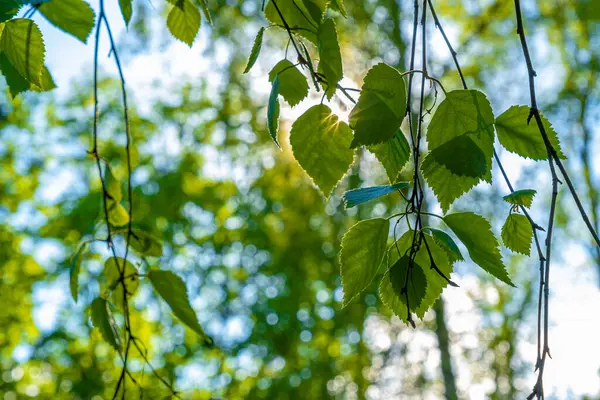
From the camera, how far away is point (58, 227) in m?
5.97

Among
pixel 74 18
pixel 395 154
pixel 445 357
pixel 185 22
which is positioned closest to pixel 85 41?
pixel 74 18

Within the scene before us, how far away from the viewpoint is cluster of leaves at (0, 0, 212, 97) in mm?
384

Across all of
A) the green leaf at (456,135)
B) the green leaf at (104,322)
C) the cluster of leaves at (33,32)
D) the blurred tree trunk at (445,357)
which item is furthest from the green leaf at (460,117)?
the blurred tree trunk at (445,357)

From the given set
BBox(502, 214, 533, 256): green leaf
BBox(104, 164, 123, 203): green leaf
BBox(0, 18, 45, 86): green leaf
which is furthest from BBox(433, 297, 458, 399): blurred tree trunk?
BBox(0, 18, 45, 86): green leaf

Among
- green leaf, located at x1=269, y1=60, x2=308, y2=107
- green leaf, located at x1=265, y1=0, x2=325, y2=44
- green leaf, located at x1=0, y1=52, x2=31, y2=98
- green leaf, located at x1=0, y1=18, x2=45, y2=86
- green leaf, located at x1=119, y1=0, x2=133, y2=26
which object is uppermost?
green leaf, located at x1=119, y1=0, x2=133, y2=26

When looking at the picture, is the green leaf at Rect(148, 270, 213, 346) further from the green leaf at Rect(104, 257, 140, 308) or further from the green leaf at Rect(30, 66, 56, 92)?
the green leaf at Rect(30, 66, 56, 92)

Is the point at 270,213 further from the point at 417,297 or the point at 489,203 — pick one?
the point at 417,297

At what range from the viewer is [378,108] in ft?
1.10

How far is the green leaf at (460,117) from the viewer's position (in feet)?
1.18

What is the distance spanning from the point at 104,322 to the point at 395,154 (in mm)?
297

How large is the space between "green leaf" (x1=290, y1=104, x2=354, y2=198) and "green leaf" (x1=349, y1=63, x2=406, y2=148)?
5cm

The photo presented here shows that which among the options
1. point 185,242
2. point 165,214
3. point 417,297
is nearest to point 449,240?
point 417,297

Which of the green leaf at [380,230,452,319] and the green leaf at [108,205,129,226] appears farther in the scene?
the green leaf at [108,205,129,226]

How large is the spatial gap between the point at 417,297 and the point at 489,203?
4.99 meters
